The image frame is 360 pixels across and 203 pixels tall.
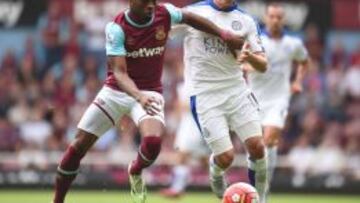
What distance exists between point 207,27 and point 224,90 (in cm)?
81

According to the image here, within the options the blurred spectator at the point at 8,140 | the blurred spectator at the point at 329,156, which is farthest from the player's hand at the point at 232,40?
the blurred spectator at the point at 8,140

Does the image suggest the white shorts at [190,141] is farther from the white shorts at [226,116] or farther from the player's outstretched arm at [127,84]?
the player's outstretched arm at [127,84]

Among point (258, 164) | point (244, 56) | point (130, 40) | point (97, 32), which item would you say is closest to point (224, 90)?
point (244, 56)

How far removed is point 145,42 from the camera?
1220cm

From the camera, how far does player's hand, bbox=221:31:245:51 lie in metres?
12.3

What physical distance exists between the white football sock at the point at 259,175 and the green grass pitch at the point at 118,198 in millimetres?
4085

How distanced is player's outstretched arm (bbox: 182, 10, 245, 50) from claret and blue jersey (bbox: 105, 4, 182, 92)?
3.5 inches

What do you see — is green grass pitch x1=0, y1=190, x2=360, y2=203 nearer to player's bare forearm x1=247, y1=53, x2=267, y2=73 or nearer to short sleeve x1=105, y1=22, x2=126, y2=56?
player's bare forearm x1=247, y1=53, x2=267, y2=73

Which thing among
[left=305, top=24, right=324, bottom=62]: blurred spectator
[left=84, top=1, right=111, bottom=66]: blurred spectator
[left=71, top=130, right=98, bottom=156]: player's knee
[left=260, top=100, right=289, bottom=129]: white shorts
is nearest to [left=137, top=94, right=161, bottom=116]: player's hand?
[left=71, top=130, right=98, bottom=156]: player's knee

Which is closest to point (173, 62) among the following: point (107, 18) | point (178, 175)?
point (107, 18)

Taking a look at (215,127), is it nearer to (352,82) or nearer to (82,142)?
(82,142)

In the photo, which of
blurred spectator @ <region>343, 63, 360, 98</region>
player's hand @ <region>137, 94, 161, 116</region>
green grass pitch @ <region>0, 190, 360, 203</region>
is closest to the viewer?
player's hand @ <region>137, 94, 161, 116</region>

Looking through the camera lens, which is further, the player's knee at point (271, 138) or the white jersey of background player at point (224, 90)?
the player's knee at point (271, 138)

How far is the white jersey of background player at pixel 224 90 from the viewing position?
1264cm
